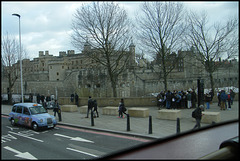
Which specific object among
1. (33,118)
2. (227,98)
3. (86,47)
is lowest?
(33,118)

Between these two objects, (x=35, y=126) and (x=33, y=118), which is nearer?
(x=35, y=126)

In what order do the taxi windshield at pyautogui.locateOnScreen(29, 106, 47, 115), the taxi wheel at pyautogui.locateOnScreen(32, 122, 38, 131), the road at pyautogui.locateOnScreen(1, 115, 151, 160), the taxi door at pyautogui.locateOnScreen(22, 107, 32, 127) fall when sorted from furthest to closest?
the taxi windshield at pyautogui.locateOnScreen(29, 106, 47, 115) → the taxi door at pyautogui.locateOnScreen(22, 107, 32, 127) → the taxi wheel at pyautogui.locateOnScreen(32, 122, 38, 131) → the road at pyautogui.locateOnScreen(1, 115, 151, 160)

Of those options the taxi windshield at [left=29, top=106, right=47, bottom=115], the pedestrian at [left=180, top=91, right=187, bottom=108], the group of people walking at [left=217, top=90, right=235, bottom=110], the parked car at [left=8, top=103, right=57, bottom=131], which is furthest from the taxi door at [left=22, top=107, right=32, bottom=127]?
the pedestrian at [left=180, top=91, right=187, bottom=108]

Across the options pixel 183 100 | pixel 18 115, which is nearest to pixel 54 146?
pixel 18 115

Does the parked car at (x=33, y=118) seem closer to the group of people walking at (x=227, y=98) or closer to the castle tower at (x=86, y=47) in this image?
the group of people walking at (x=227, y=98)

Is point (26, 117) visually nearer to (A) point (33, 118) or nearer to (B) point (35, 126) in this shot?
(A) point (33, 118)

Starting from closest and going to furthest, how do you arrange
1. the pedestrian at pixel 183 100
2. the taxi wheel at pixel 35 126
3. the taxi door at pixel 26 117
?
the taxi wheel at pixel 35 126
the taxi door at pixel 26 117
the pedestrian at pixel 183 100

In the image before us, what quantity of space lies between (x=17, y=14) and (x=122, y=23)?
15713mm

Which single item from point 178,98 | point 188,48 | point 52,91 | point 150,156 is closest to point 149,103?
point 178,98

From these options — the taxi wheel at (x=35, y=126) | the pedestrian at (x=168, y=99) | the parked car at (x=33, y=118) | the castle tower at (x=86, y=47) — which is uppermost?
the castle tower at (x=86, y=47)

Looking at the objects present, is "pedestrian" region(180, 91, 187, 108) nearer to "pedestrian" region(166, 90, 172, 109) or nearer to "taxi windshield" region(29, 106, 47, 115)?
"pedestrian" region(166, 90, 172, 109)

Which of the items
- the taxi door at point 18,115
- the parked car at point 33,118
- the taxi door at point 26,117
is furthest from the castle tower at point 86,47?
the taxi door at point 18,115

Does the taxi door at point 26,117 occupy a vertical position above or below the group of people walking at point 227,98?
below

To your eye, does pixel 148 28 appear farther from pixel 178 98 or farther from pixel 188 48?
pixel 178 98
